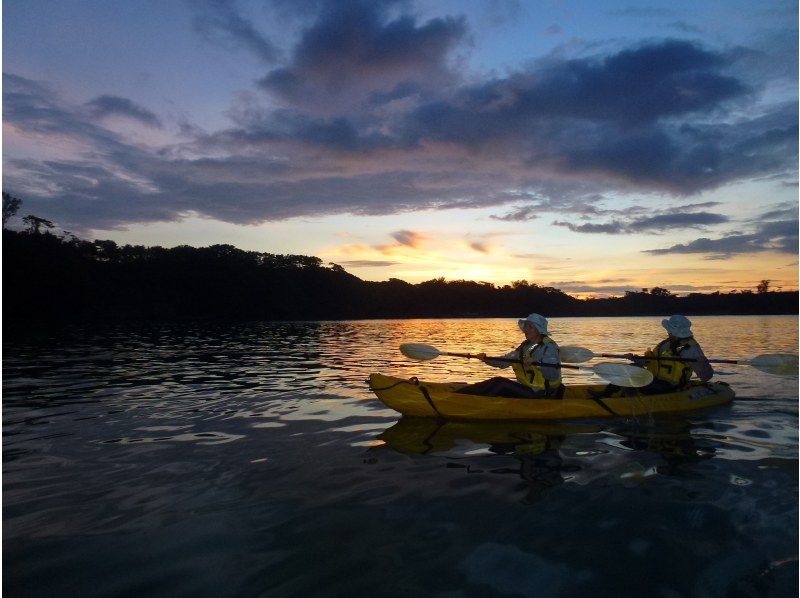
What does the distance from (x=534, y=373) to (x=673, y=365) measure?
125 inches

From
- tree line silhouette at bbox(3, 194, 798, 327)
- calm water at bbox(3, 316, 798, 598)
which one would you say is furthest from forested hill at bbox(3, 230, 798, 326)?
calm water at bbox(3, 316, 798, 598)

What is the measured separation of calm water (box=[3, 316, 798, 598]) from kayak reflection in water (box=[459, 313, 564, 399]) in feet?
2.28

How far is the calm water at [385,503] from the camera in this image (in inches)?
153

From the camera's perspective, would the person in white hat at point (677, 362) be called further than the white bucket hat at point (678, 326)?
Yes

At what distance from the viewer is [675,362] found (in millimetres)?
9984

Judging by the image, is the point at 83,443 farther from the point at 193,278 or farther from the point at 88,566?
the point at 193,278

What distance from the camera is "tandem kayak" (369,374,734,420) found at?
8.76 metres

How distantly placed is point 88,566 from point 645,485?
564 centimetres

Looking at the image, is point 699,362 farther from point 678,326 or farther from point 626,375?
point 626,375

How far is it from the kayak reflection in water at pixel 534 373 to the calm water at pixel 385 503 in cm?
69

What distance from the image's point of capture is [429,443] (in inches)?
297

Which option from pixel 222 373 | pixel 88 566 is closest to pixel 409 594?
pixel 88 566

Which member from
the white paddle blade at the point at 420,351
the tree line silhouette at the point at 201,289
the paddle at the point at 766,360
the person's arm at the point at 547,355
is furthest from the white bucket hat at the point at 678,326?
the tree line silhouette at the point at 201,289

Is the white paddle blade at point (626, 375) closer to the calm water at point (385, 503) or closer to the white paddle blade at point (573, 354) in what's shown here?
the calm water at point (385, 503)
